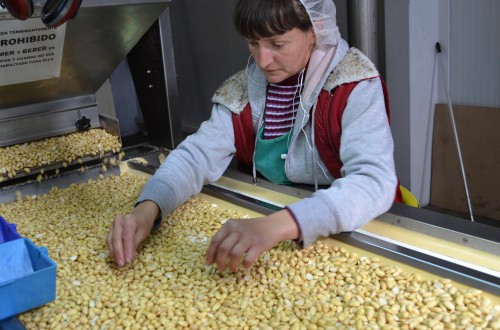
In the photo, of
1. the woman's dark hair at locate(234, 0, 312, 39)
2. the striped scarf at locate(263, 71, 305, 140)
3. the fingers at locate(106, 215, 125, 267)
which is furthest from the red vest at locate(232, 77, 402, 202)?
the fingers at locate(106, 215, 125, 267)

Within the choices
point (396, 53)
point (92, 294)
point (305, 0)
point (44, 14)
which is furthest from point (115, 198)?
point (396, 53)

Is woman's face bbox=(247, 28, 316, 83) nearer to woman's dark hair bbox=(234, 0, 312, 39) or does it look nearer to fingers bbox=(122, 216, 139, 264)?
woman's dark hair bbox=(234, 0, 312, 39)

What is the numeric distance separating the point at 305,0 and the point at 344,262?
78 centimetres

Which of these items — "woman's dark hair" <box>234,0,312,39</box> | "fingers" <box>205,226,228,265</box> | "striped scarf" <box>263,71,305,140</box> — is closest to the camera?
"fingers" <box>205,226,228,265</box>

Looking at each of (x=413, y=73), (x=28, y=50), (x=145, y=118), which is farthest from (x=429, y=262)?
(x=413, y=73)

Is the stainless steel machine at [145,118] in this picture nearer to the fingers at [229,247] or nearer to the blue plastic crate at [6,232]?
the fingers at [229,247]

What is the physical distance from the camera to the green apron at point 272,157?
177 centimetres

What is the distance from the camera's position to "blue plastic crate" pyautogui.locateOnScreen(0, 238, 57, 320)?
1062 millimetres

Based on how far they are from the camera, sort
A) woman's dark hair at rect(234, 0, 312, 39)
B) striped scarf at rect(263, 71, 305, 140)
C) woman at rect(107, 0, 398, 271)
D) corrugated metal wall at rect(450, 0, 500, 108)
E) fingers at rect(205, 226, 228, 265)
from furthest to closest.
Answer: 1. corrugated metal wall at rect(450, 0, 500, 108)
2. striped scarf at rect(263, 71, 305, 140)
3. woman's dark hair at rect(234, 0, 312, 39)
4. woman at rect(107, 0, 398, 271)
5. fingers at rect(205, 226, 228, 265)

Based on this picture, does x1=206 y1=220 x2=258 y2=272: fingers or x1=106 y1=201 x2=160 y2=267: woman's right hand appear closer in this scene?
x1=206 y1=220 x2=258 y2=272: fingers

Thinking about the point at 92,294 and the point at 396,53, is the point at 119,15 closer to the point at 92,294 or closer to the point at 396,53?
the point at 92,294

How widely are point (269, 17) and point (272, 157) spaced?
53cm

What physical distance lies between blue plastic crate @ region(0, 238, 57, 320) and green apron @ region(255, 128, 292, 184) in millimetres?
870

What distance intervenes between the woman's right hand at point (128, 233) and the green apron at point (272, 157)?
1.64 ft
